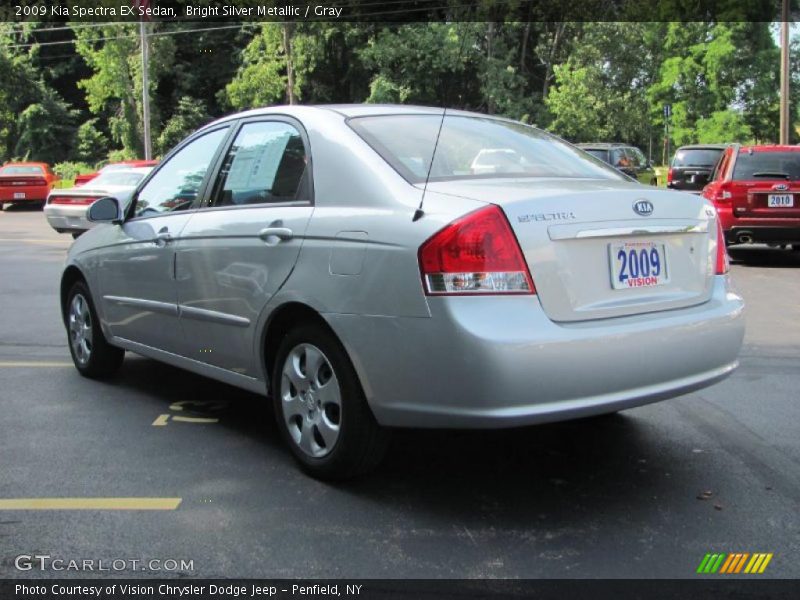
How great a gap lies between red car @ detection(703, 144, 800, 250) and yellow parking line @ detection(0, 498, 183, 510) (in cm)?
978

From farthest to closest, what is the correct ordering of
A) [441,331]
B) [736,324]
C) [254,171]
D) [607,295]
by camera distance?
[254,171], [736,324], [607,295], [441,331]

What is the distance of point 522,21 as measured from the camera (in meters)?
44.5

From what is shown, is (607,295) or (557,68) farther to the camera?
(557,68)

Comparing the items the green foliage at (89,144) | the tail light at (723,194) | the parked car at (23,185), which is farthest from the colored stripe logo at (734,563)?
the green foliage at (89,144)

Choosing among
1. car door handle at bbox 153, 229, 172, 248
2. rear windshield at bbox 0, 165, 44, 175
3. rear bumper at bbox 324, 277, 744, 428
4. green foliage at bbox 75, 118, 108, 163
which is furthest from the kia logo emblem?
green foliage at bbox 75, 118, 108, 163

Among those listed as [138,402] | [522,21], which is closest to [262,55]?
[522,21]

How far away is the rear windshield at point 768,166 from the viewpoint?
38.0 feet

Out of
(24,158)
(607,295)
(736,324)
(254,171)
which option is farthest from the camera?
(24,158)

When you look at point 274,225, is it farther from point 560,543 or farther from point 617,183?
point 560,543

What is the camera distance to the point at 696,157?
1881 centimetres

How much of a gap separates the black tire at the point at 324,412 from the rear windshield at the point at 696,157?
1663 cm

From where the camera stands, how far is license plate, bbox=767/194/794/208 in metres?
11.4

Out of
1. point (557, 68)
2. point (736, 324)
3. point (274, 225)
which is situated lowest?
point (736, 324)

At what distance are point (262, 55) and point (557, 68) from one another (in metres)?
14.6
